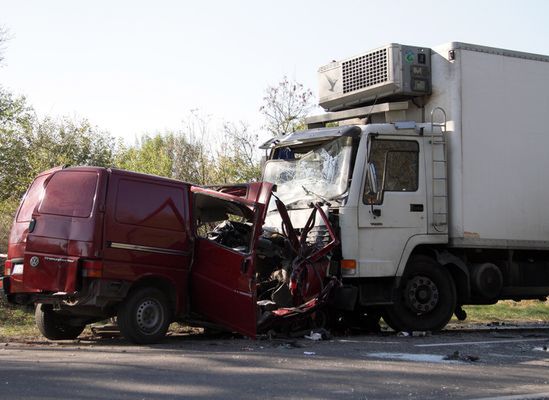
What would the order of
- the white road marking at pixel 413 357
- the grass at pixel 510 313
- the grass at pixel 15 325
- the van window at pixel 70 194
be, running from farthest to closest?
1. the grass at pixel 510 313
2. the grass at pixel 15 325
3. the van window at pixel 70 194
4. the white road marking at pixel 413 357

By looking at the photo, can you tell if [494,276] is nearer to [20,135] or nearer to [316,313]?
[316,313]

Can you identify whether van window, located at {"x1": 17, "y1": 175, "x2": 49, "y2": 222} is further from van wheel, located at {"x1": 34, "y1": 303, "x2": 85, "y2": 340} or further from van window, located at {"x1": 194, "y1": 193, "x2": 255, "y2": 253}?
van window, located at {"x1": 194, "y1": 193, "x2": 255, "y2": 253}

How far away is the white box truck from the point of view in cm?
1145

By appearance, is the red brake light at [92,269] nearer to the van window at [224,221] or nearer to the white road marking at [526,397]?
the van window at [224,221]

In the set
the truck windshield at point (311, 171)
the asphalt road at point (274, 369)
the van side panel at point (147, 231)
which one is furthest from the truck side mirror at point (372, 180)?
the van side panel at point (147, 231)

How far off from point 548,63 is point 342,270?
5.39 metres

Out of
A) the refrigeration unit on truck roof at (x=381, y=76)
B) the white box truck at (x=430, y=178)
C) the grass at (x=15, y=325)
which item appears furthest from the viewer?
the refrigeration unit on truck roof at (x=381, y=76)

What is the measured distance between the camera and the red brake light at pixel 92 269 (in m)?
9.16

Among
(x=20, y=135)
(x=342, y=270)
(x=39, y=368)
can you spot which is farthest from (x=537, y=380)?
(x=20, y=135)

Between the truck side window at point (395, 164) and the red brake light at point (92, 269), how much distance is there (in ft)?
14.1

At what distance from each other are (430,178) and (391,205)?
0.85 m

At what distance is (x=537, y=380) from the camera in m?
7.57

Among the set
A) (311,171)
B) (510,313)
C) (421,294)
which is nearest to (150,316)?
(311,171)

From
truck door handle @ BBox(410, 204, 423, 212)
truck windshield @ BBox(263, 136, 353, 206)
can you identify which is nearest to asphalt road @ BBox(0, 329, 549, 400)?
truck door handle @ BBox(410, 204, 423, 212)
